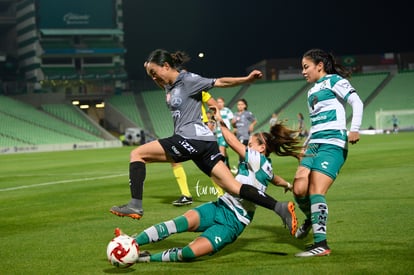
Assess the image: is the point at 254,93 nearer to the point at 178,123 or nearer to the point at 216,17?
the point at 216,17

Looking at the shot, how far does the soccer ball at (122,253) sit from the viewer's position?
6.57m

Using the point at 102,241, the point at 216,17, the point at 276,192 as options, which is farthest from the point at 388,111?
the point at 102,241

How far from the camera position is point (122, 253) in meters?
6.58

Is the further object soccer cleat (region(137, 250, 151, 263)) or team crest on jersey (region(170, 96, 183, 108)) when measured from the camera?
team crest on jersey (region(170, 96, 183, 108))

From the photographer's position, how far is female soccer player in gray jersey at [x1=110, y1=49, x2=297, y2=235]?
24.5 feet

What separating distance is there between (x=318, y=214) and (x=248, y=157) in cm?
98

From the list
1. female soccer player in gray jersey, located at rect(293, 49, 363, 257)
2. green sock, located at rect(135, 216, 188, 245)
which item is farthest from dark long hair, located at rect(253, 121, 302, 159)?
green sock, located at rect(135, 216, 188, 245)

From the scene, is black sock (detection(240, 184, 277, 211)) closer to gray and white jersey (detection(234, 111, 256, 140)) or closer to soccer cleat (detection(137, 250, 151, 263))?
soccer cleat (detection(137, 250, 151, 263))

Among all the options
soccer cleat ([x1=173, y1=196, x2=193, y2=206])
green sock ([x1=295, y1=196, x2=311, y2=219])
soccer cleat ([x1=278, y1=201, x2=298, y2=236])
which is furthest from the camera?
soccer cleat ([x1=173, y1=196, x2=193, y2=206])

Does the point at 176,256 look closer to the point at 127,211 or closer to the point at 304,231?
the point at 127,211

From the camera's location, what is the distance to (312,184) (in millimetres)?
7309

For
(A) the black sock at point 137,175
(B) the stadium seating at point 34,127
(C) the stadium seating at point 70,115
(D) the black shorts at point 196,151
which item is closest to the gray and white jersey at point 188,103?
(D) the black shorts at point 196,151

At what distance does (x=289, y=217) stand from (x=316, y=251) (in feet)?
1.75

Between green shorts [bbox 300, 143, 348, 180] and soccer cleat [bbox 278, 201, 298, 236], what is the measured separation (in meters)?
0.66
